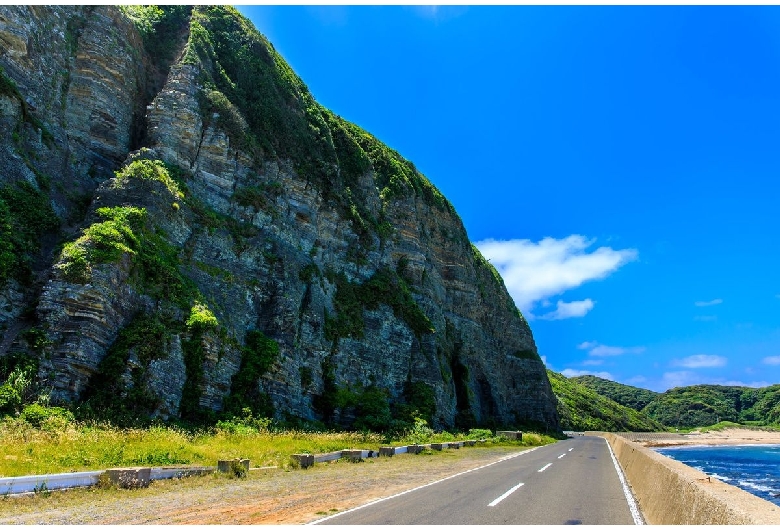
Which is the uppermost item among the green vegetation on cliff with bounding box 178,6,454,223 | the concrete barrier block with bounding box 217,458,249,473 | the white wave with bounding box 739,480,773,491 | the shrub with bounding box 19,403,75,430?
the green vegetation on cliff with bounding box 178,6,454,223

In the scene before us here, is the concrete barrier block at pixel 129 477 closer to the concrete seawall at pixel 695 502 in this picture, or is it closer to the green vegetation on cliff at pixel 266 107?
the concrete seawall at pixel 695 502

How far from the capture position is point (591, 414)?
107 metres

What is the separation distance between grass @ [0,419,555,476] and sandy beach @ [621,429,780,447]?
80018 millimetres

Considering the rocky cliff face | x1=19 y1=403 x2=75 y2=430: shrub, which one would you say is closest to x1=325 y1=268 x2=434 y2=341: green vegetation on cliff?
the rocky cliff face

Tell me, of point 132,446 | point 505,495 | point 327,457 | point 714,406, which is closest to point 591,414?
point 714,406

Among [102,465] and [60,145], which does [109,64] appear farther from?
[102,465]

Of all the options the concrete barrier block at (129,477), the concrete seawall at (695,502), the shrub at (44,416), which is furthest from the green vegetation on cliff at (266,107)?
the concrete seawall at (695,502)

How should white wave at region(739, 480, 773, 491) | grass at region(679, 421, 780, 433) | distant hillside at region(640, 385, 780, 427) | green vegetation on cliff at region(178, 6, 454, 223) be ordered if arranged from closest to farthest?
white wave at region(739, 480, 773, 491) → green vegetation on cliff at region(178, 6, 454, 223) → grass at region(679, 421, 780, 433) → distant hillside at region(640, 385, 780, 427)

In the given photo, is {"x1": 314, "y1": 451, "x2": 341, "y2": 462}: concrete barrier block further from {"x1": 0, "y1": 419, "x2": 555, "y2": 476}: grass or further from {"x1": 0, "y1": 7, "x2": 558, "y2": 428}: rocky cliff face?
{"x1": 0, "y1": 7, "x2": 558, "y2": 428}: rocky cliff face

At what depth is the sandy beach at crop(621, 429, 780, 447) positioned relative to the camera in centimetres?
9144

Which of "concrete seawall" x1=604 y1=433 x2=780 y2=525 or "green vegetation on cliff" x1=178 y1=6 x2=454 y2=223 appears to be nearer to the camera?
"concrete seawall" x1=604 y1=433 x2=780 y2=525

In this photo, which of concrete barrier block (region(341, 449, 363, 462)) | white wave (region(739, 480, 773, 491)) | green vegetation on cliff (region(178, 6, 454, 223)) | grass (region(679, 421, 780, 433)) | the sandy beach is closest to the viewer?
concrete barrier block (region(341, 449, 363, 462))

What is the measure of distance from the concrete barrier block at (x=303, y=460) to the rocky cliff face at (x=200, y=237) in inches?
301

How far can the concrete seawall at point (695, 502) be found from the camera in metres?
5.24
